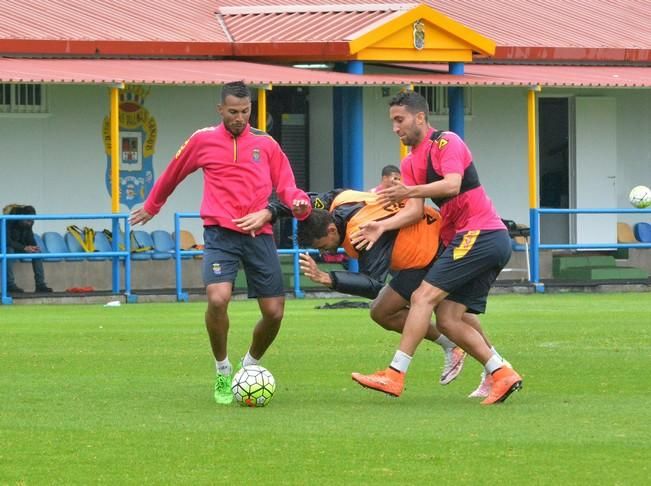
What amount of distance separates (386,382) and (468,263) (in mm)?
936

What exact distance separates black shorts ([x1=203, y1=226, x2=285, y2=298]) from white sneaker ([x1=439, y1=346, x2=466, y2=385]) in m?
1.37

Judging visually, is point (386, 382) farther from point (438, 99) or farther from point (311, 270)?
point (438, 99)

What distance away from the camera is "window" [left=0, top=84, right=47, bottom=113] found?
26.6 meters

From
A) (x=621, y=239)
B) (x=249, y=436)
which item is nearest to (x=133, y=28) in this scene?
(x=621, y=239)

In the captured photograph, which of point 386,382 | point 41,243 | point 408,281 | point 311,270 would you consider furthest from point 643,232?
point 311,270

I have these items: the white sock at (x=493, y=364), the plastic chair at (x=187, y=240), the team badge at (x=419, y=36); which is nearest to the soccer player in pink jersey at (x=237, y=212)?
the white sock at (x=493, y=364)

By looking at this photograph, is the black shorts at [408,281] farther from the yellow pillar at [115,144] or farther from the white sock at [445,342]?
the yellow pillar at [115,144]

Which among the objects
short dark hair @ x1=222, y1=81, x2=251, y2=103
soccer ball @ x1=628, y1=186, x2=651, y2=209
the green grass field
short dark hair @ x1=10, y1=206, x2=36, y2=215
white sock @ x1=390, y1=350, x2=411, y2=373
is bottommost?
the green grass field

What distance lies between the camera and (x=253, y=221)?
11398 millimetres

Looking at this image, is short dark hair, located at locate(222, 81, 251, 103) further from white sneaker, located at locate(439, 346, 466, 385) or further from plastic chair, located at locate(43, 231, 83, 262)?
plastic chair, located at locate(43, 231, 83, 262)

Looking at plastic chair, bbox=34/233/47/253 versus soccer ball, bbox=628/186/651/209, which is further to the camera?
soccer ball, bbox=628/186/651/209

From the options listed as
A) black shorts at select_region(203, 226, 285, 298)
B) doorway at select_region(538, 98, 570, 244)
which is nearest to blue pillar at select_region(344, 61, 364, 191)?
doorway at select_region(538, 98, 570, 244)

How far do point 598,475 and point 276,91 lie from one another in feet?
71.3

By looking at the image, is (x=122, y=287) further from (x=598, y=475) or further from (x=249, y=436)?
(x=598, y=475)
